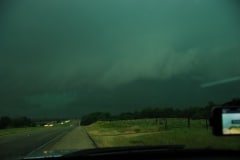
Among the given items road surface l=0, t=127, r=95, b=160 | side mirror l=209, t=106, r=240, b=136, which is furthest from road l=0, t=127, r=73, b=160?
side mirror l=209, t=106, r=240, b=136

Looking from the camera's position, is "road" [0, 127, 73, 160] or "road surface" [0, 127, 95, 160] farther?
"road surface" [0, 127, 95, 160]

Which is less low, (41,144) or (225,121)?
(225,121)

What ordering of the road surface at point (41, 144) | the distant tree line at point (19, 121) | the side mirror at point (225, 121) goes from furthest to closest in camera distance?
the distant tree line at point (19, 121)
the road surface at point (41, 144)
the side mirror at point (225, 121)

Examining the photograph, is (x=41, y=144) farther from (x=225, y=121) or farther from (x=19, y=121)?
(x=225, y=121)

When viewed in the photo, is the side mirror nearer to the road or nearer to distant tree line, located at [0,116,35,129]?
the road

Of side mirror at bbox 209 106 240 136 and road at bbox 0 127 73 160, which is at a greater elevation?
side mirror at bbox 209 106 240 136

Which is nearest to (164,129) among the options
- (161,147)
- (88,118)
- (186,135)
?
(186,135)

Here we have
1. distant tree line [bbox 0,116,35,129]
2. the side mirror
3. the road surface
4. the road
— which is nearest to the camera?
the side mirror

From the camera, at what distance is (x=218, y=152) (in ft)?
13.9

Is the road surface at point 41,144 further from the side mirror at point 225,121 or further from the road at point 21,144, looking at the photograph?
the side mirror at point 225,121

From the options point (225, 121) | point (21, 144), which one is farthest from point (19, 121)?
point (225, 121)

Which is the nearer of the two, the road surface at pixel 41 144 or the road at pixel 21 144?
the road at pixel 21 144

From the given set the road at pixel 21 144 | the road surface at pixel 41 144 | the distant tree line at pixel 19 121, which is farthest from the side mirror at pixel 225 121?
the distant tree line at pixel 19 121

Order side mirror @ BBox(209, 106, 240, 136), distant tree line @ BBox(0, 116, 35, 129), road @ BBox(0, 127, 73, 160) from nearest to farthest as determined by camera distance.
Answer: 1. side mirror @ BBox(209, 106, 240, 136)
2. road @ BBox(0, 127, 73, 160)
3. distant tree line @ BBox(0, 116, 35, 129)
